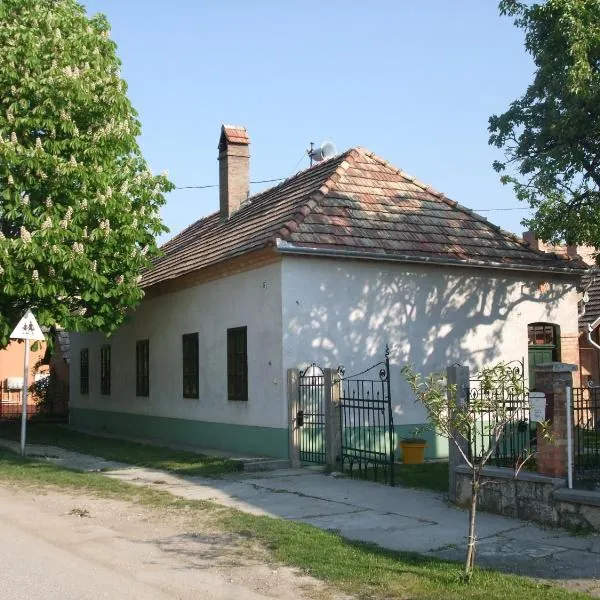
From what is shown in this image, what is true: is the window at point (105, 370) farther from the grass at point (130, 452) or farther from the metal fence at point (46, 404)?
the metal fence at point (46, 404)

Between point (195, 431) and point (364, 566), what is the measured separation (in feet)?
39.2

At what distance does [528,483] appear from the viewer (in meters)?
9.67

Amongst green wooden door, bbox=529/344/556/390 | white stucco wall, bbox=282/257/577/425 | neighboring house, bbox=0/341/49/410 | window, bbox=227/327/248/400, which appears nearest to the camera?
white stucco wall, bbox=282/257/577/425

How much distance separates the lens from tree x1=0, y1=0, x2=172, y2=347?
49.2 ft

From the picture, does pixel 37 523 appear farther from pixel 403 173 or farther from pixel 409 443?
pixel 403 173

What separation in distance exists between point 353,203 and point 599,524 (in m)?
9.73

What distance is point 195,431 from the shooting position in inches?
749

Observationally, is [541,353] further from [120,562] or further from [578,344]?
[120,562]

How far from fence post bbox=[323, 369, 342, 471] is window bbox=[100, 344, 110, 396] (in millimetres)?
12215

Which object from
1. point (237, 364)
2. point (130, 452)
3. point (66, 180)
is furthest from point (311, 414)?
point (66, 180)

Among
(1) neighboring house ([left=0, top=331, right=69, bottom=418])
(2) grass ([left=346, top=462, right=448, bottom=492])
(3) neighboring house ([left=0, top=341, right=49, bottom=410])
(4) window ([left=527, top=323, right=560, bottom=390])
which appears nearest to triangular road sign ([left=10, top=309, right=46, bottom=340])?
(2) grass ([left=346, top=462, right=448, bottom=492])

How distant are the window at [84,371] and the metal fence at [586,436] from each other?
19.5 meters

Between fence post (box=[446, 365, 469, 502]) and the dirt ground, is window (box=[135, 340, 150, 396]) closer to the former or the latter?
the dirt ground

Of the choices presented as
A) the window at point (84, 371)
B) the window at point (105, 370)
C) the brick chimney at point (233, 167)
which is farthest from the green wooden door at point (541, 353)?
the window at point (84, 371)
